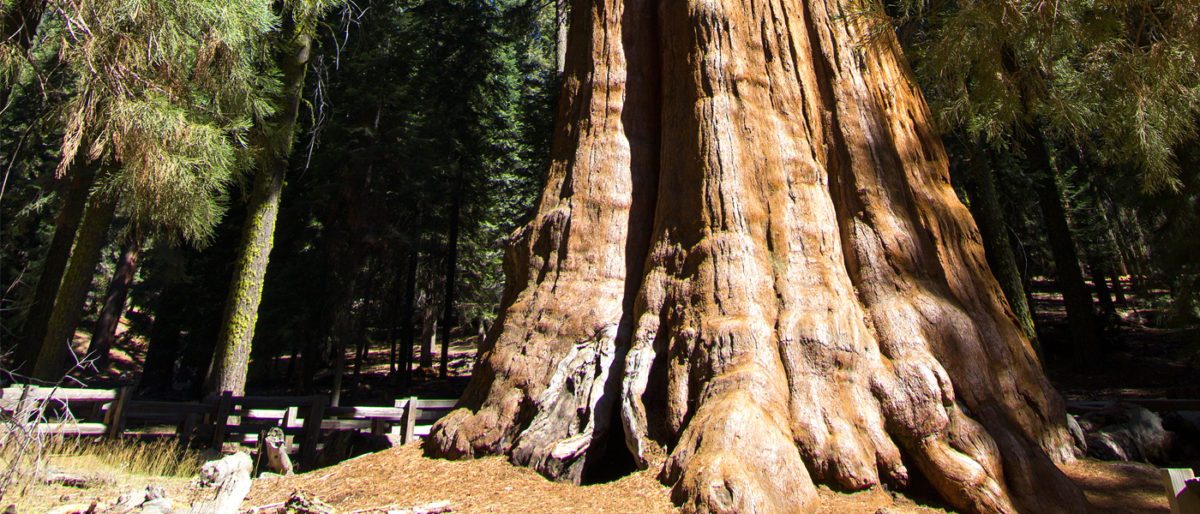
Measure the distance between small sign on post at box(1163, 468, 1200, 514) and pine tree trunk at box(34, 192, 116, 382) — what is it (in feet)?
34.7

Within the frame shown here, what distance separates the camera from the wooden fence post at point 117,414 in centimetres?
878

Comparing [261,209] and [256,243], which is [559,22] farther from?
[256,243]

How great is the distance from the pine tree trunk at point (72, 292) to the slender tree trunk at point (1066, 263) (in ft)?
58.5

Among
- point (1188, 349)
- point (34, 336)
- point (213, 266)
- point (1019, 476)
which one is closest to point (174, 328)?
point (213, 266)

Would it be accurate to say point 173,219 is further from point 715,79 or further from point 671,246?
point 715,79

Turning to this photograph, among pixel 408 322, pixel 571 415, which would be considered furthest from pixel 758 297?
pixel 408 322

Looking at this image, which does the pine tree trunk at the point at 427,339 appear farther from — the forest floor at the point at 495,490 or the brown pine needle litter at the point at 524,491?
the brown pine needle litter at the point at 524,491

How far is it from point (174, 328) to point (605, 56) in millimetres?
16560

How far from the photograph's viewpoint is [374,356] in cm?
3070

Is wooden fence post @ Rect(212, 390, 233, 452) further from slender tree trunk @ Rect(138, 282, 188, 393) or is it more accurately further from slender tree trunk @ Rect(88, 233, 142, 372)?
slender tree trunk @ Rect(88, 233, 142, 372)

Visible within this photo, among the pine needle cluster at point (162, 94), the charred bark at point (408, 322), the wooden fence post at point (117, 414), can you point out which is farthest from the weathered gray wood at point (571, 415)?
the charred bark at point (408, 322)

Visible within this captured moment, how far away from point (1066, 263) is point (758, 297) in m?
13.4

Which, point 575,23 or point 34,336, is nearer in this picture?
point 575,23

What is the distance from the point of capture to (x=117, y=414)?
886cm
